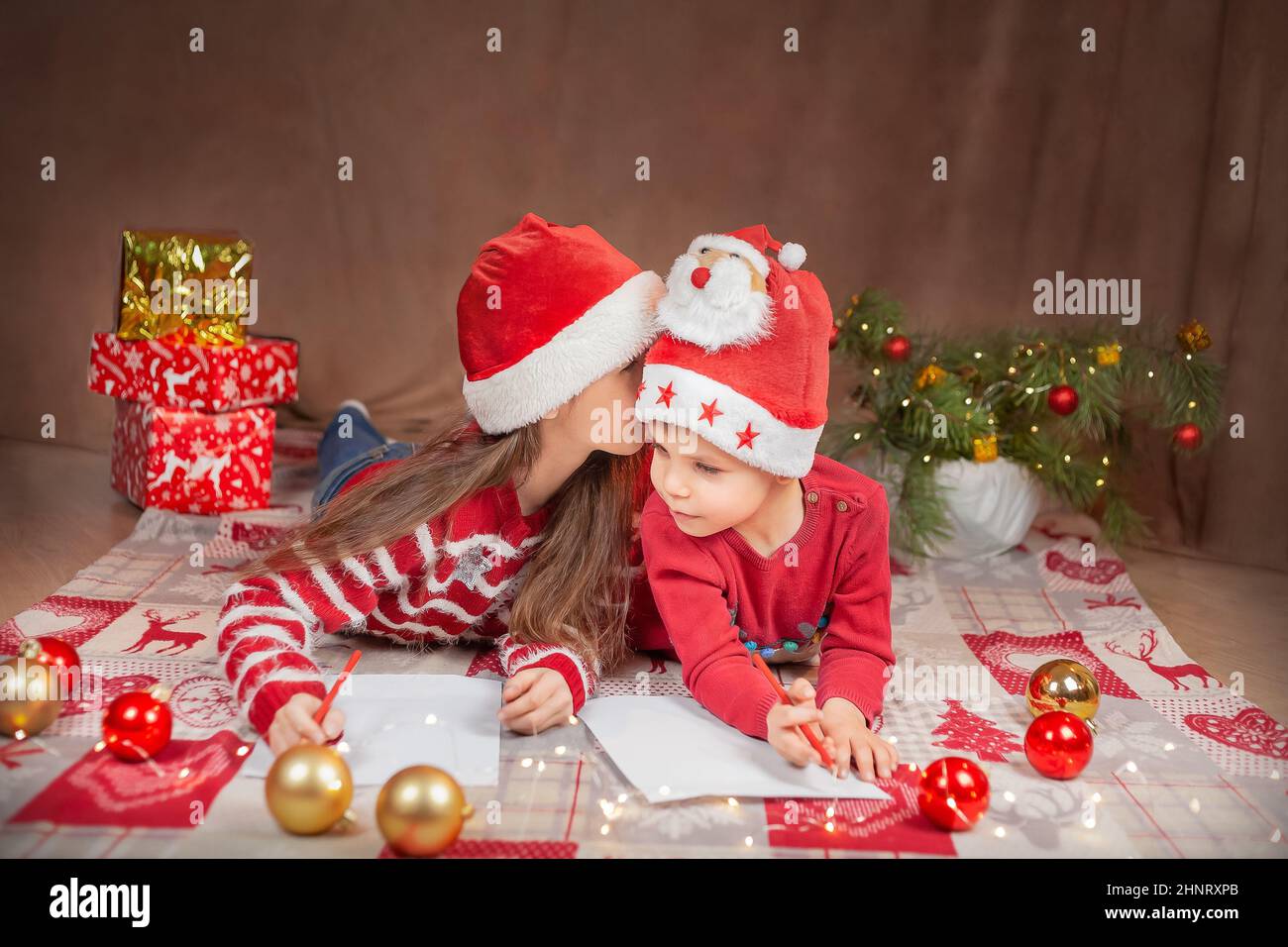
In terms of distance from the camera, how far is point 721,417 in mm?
1273

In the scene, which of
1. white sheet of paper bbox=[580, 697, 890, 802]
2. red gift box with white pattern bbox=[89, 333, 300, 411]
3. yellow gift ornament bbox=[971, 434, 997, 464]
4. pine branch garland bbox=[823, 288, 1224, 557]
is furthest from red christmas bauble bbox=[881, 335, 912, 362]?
red gift box with white pattern bbox=[89, 333, 300, 411]

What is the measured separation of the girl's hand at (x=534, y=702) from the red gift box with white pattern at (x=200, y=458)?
3.70 feet

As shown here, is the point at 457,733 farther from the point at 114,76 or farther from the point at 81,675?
the point at 114,76

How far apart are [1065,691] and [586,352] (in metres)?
0.72

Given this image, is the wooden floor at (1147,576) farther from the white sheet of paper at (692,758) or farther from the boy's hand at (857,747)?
the white sheet of paper at (692,758)

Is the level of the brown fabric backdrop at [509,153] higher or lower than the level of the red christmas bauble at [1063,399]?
higher

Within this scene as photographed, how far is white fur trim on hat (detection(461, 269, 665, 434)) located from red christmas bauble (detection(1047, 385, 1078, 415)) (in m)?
0.99

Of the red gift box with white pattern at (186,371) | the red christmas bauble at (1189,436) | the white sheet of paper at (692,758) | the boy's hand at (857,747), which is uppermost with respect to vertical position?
the red gift box with white pattern at (186,371)

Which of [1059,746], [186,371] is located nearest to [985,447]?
[1059,746]

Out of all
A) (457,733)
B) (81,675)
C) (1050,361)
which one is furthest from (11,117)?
(1050,361)

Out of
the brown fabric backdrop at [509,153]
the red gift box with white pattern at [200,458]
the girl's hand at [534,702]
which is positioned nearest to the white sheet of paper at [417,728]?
the girl's hand at [534,702]

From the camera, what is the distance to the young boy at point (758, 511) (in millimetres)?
1278

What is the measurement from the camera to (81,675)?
1.50 m
